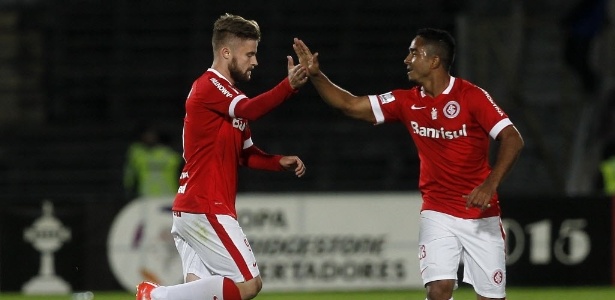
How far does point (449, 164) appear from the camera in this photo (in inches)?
257

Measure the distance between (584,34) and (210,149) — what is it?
8.82 metres

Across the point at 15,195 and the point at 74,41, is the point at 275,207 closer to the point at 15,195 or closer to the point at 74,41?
the point at 15,195

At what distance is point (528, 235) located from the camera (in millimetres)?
10945

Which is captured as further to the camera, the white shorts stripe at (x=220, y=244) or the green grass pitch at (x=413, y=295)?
the green grass pitch at (x=413, y=295)

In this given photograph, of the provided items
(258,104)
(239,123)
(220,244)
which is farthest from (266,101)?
(220,244)

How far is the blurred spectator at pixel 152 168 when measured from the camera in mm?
12688

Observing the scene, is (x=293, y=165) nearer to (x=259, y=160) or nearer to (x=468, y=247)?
(x=259, y=160)

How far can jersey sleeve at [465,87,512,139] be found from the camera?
6359 millimetres

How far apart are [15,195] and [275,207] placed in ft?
14.0

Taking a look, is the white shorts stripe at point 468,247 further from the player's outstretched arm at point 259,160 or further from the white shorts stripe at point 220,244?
the white shorts stripe at point 220,244

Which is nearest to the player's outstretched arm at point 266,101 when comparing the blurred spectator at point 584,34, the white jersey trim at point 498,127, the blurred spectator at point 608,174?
the white jersey trim at point 498,127

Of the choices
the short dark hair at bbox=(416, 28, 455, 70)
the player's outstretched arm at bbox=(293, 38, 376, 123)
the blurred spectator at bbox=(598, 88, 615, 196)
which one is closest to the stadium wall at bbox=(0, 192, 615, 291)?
the blurred spectator at bbox=(598, 88, 615, 196)

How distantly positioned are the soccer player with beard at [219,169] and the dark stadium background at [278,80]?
7.05m

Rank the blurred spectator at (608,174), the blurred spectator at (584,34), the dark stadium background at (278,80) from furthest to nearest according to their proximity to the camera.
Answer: the blurred spectator at (584,34) → the dark stadium background at (278,80) → the blurred spectator at (608,174)
